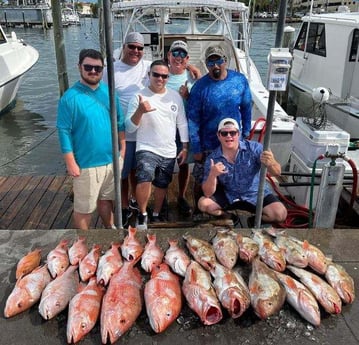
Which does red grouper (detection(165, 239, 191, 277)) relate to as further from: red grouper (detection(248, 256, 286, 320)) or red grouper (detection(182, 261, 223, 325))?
red grouper (detection(248, 256, 286, 320))

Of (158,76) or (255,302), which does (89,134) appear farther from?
(255,302)

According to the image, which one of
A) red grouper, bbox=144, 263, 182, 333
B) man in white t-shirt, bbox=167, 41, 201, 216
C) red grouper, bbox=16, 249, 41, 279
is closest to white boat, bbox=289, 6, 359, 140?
man in white t-shirt, bbox=167, 41, 201, 216

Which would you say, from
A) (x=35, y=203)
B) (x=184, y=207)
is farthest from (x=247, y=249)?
(x=35, y=203)

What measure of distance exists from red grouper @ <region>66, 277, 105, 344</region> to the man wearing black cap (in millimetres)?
1964

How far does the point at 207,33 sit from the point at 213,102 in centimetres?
620

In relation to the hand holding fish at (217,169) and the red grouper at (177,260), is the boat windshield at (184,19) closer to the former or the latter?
the hand holding fish at (217,169)

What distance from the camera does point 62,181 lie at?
5844 mm

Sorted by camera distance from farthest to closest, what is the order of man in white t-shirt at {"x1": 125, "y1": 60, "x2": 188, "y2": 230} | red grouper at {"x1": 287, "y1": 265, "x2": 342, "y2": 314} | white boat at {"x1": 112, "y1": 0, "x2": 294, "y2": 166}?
white boat at {"x1": 112, "y1": 0, "x2": 294, "y2": 166}, man in white t-shirt at {"x1": 125, "y1": 60, "x2": 188, "y2": 230}, red grouper at {"x1": 287, "y1": 265, "x2": 342, "y2": 314}

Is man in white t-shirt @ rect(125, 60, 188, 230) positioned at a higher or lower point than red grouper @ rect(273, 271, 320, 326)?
higher

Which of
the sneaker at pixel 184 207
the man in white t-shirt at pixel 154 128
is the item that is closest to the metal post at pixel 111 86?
the man in white t-shirt at pixel 154 128

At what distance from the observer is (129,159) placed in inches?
161

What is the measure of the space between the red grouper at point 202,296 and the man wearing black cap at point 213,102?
1.65 metres

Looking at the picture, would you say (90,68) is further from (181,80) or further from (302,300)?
(302,300)

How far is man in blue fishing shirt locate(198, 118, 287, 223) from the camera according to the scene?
356 cm
